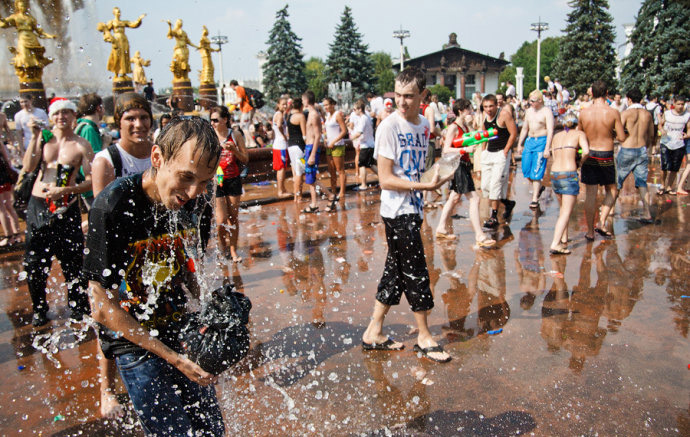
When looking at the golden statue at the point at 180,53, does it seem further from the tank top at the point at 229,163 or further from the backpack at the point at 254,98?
the tank top at the point at 229,163

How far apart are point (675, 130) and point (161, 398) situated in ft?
34.7

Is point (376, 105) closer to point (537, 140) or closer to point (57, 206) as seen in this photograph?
point (537, 140)

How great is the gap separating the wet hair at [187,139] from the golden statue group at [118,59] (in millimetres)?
12290

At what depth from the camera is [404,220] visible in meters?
3.71

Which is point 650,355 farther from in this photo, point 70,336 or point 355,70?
point 355,70

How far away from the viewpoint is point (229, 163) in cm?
615

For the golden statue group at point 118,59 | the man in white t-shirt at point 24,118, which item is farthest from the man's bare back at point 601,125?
the golden statue group at point 118,59

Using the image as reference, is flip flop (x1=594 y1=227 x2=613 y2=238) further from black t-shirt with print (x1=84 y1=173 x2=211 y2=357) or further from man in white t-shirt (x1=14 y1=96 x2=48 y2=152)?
man in white t-shirt (x1=14 y1=96 x2=48 y2=152)

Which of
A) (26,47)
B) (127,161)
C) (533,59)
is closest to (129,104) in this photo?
(127,161)

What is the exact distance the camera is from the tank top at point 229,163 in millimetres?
6102

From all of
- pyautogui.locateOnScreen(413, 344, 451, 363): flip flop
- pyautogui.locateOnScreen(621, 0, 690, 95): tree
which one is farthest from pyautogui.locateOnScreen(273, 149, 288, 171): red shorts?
pyautogui.locateOnScreen(621, 0, 690, 95): tree

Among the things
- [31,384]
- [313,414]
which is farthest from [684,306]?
[31,384]

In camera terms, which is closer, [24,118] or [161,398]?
[161,398]

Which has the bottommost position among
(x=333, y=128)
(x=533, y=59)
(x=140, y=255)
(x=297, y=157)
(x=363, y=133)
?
(x=140, y=255)
